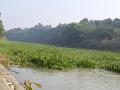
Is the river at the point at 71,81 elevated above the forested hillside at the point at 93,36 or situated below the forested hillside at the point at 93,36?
below

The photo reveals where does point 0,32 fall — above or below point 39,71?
above

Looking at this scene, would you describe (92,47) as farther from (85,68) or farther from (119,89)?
(119,89)

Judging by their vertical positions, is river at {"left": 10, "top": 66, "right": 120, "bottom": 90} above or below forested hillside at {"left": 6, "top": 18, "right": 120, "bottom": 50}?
below

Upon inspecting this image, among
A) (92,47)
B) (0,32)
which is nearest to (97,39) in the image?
(92,47)

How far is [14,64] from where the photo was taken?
85.9ft

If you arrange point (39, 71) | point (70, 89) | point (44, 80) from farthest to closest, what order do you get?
point (39, 71) → point (44, 80) → point (70, 89)

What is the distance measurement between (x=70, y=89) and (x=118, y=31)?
60319 millimetres

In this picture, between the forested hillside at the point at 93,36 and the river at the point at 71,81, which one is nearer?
the river at the point at 71,81

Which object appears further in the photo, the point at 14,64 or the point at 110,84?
the point at 14,64

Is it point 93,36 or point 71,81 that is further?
point 93,36

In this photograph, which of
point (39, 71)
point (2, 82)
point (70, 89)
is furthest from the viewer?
point (39, 71)

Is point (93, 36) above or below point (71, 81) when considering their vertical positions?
above

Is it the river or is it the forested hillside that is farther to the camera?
the forested hillside

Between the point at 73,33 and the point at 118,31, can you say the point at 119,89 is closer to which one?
the point at 118,31
